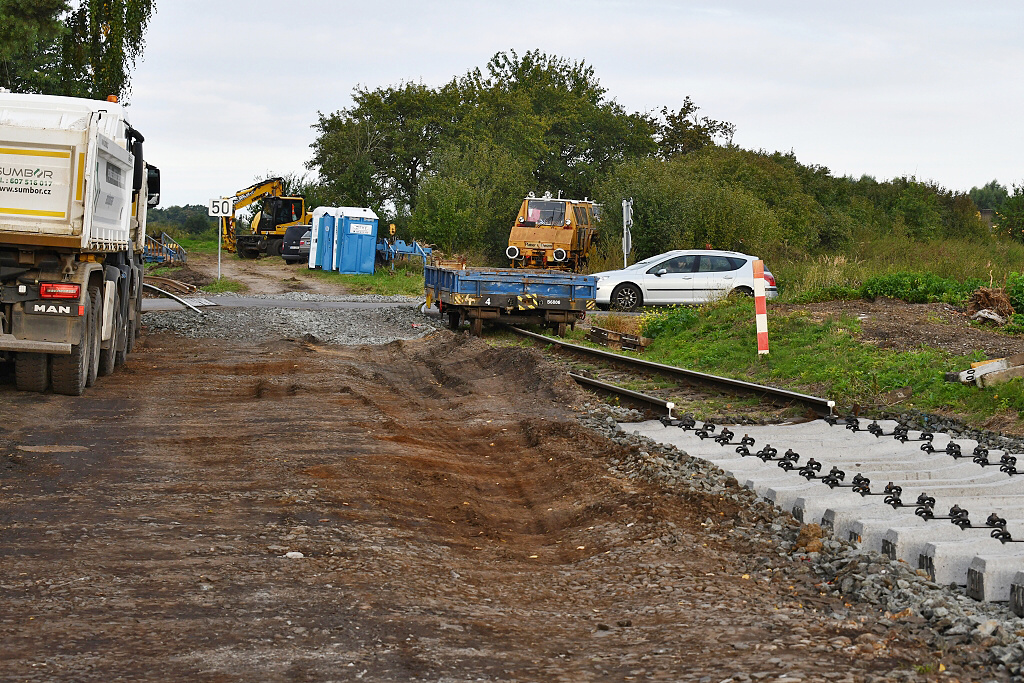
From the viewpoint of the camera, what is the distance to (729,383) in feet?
41.2

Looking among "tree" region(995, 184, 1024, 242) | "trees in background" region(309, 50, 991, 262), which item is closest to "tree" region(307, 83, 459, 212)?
"trees in background" region(309, 50, 991, 262)

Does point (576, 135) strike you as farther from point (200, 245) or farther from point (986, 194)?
point (986, 194)

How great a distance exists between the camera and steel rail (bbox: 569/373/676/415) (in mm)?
11227

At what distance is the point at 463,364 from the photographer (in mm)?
16750

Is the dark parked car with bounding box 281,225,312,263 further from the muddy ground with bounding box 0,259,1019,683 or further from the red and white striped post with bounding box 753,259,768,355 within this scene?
the muddy ground with bounding box 0,259,1019,683

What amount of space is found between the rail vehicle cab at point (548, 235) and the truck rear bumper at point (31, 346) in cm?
1912

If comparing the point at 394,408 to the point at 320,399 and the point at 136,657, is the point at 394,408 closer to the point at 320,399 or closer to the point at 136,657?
the point at 320,399

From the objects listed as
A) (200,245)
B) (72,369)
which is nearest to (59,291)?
(72,369)

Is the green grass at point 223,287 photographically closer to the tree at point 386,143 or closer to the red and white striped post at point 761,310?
the red and white striped post at point 761,310

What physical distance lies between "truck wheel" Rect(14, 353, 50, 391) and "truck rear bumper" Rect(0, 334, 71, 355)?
0.41m

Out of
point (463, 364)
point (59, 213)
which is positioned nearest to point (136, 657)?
point (59, 213)

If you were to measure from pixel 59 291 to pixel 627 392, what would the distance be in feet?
21.4

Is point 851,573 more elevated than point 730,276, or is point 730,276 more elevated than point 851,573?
point 730,276

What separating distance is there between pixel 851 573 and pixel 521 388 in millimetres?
8758
